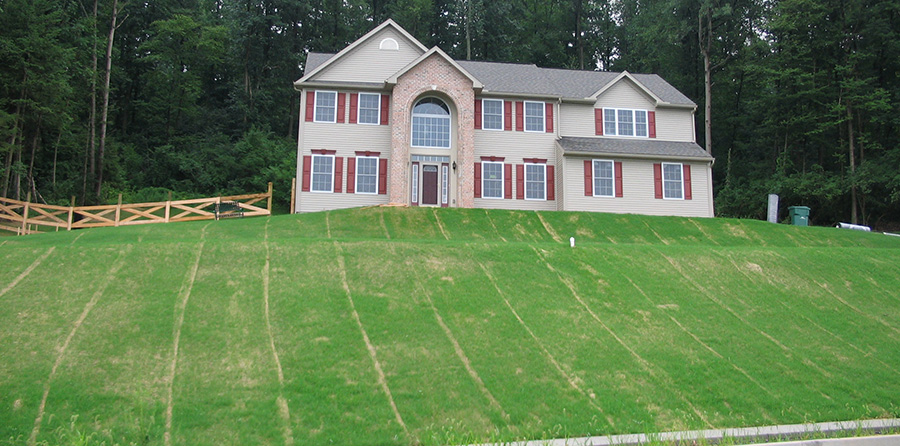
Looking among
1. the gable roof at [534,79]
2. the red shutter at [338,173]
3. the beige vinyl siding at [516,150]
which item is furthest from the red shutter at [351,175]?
the beige vinyl siding at [516,150]

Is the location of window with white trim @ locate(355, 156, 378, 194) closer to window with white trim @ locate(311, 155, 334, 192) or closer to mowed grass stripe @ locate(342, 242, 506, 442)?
window with white trim @ locate(311, 155, 334, 192)

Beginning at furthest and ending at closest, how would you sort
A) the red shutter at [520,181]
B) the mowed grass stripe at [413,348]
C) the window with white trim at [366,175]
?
the red shutter at [520,181], the window with white trim at [366,175], the mowed grass stripe at [413,348]

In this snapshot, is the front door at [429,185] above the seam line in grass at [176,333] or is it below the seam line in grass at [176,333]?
above

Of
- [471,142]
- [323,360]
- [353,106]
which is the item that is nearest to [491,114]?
[471,142]

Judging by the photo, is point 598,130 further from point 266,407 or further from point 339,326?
point 266,407

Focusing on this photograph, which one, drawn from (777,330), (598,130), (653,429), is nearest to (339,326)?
(653,429)

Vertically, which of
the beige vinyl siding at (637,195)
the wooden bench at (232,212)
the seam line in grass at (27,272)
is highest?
the beige vinyl siding at (637,195)

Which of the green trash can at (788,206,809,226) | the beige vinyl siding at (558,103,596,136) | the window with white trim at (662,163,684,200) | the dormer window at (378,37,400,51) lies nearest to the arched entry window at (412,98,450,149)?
the dormer window at (378,37,400,51)

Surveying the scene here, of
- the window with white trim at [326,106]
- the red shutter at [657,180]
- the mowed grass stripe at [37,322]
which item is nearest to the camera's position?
the mowed grass stripe at [37,322]

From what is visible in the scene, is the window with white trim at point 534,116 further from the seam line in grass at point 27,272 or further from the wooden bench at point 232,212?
the seam line in grass at point 27,272
